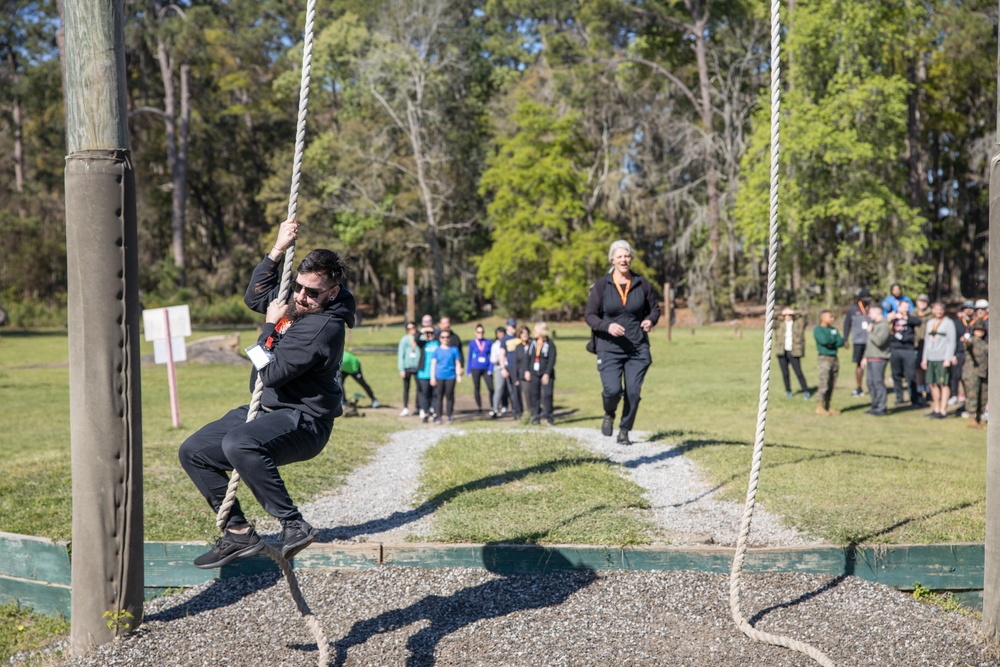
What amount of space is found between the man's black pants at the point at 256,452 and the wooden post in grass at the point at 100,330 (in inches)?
26.2

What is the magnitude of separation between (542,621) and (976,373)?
39.1 feet

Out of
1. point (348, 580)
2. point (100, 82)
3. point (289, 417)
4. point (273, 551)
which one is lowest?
point (348, 580)

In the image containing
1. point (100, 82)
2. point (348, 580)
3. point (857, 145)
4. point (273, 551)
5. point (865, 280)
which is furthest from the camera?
point (865, 280)

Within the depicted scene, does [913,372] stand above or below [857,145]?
below

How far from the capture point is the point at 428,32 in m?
54.8

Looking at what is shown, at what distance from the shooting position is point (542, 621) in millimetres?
5742

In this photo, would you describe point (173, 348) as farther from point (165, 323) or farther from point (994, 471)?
point (994, 471)

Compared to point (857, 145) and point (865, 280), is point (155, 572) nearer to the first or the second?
point (857, 145)

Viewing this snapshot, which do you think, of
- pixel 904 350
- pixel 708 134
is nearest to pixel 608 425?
pixel 904 350

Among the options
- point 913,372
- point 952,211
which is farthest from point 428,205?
point 913,372

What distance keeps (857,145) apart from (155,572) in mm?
40248

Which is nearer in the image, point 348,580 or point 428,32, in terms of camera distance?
point 348,580

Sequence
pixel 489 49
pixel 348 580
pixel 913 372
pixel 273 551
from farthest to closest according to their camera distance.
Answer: pixel 489 49 < pixel 913 372 < pixel 348 580 < pixel 273 551

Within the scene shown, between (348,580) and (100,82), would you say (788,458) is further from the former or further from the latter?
(100,82)
